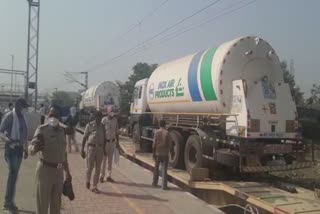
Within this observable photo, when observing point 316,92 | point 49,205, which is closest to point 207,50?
point 49,205

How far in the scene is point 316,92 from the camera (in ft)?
155

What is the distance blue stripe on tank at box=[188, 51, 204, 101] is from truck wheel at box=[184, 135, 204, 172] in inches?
42.3

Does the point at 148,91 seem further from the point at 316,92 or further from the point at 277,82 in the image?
the point at 316,92

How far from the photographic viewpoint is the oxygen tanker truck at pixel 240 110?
464 inches

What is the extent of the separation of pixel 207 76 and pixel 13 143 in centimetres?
579

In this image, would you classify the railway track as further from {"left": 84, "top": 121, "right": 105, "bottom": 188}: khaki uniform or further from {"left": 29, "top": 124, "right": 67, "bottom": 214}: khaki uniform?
{"left": 29, "top": 124, "right": 67, "bottom": 214}: khaki uniform

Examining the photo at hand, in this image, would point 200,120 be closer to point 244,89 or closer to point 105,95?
point 244,89

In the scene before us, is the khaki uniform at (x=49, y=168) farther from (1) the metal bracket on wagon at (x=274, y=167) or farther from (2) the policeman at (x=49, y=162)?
(1) the metal bracket on wagon at (x=274, y=167)

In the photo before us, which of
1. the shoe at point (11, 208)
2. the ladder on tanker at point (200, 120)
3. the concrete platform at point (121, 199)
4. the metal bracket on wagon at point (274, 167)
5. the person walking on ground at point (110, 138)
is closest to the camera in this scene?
the shoe at point (11, 208)

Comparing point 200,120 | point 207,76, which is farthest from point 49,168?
point 200,120

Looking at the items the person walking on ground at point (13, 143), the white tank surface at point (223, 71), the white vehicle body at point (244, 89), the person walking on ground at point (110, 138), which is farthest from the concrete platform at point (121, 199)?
the white tank surface at point (223, 71)

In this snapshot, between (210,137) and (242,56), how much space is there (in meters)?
2.12

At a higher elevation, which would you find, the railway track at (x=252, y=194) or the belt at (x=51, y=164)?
the belt at (x=51, y=164)

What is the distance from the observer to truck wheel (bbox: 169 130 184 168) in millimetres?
15000
